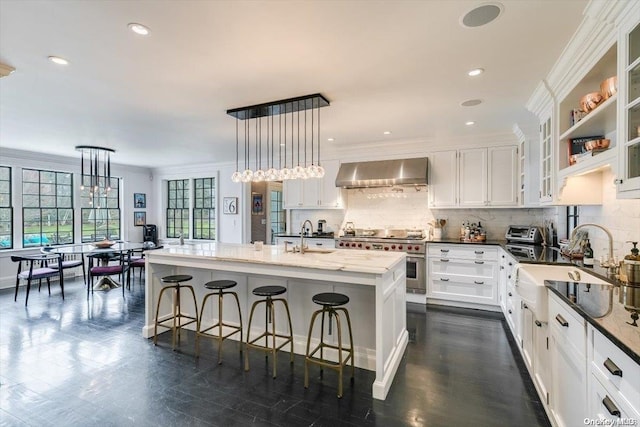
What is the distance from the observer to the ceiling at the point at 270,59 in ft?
6.15

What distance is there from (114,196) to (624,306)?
29.7 ft

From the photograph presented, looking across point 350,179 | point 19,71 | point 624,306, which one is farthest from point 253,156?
point 624,306

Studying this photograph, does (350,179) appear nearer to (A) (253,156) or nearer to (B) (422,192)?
(B) (422,192)

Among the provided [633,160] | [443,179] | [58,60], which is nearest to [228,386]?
[58,60]

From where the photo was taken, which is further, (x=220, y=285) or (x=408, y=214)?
(x=408, y=214)

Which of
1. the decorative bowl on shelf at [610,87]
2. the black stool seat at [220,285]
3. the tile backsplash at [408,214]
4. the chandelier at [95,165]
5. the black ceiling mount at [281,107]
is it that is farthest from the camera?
the chandelier at [95,165]

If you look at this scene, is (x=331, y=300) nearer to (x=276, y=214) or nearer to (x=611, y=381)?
(x=611, y=381)

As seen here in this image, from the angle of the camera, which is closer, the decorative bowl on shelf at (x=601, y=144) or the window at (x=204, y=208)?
the decorative bowl on shelf at (x=601, y=144)

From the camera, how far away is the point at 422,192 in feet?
17.6

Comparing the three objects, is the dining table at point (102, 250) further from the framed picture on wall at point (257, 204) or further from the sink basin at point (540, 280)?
the sink basin at point (540, 280)

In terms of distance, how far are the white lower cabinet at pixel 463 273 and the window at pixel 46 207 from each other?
24.6 ft

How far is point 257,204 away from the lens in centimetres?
813

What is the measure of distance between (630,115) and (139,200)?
9025 mm

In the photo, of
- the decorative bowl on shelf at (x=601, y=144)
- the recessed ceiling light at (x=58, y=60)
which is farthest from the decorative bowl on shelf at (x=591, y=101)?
the recessed ceiling light at (x=58, y=60)
